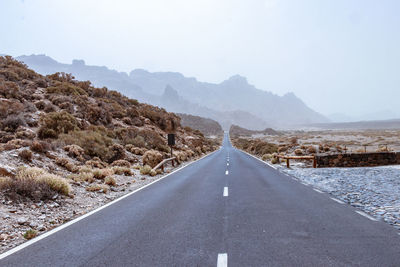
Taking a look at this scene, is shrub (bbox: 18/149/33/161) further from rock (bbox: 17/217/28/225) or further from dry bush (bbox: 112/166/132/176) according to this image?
rock (bbox: 17/217/28/225)

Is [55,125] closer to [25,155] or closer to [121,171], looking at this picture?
[121,171]

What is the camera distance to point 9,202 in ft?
23.2

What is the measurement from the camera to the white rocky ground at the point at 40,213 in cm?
566

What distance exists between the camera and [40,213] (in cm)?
698

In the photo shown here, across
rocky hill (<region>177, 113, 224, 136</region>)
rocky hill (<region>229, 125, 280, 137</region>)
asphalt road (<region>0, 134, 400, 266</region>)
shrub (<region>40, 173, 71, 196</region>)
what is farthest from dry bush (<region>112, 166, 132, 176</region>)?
rocky hill (<region>229, 125, 280, 137</region>)

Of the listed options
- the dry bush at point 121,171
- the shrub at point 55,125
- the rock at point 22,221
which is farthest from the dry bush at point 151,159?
the rock at point 22,221

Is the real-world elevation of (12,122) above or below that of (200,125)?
below

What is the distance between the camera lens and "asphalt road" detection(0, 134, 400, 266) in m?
4.09

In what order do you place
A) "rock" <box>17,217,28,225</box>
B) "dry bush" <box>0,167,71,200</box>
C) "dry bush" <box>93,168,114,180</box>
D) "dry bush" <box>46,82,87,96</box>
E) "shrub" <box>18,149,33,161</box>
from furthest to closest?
"dry bush" <box>46,82,87,96</box>, "dry bush" <box>93,168,114,180</box>, "shrub" <box>18,149,33,161</box>, "dry bush" <box>0,167,71,200</box>, "rock" <box>17,217,28,225</box>

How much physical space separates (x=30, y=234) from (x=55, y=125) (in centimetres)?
1523

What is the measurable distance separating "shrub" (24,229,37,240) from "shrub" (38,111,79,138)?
43.7ft

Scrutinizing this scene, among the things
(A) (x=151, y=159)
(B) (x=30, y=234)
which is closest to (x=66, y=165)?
(A) (x=151, y=159)

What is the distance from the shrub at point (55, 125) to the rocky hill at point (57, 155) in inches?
2.3

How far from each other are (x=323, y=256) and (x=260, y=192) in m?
5.91
